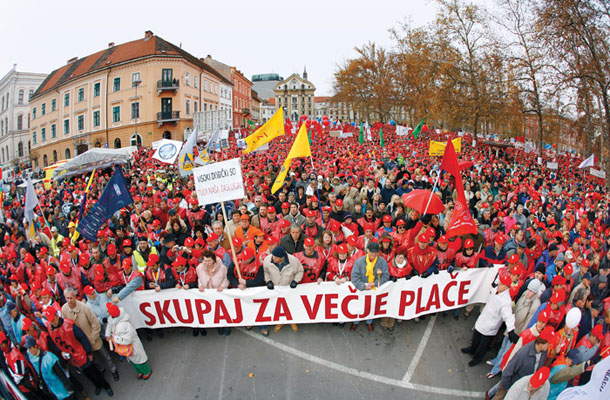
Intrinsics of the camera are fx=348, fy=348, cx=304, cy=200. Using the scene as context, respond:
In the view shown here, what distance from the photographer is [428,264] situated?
222 inches

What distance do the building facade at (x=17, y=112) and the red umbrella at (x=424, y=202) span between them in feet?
212

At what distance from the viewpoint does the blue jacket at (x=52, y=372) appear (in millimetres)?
4090

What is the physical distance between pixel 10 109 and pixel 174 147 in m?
59.7

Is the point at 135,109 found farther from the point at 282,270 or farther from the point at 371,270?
the point at 371,270

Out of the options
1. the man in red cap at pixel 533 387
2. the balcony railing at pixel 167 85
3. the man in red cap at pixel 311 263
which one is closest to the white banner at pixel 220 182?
the man in red cap at pixel 311 263

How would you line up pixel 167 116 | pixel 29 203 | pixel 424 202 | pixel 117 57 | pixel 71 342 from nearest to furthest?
1. pixel 71 342
2. pixel 424 202
3. pixel 29 203
4. pixel 167 116
5. pixel 117 57

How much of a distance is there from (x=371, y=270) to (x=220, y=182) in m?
2.91

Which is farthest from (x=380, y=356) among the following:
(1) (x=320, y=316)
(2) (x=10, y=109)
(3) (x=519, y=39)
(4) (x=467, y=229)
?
(2) (x=10, y=109)

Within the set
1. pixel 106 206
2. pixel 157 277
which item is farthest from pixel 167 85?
pixel 157 277

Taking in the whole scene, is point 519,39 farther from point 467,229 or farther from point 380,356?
point 380,356

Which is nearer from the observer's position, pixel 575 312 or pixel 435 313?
pixel 575 312

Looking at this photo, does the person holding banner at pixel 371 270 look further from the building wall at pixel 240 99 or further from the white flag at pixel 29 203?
the building wall at pixel 240 99

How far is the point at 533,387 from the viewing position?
3.39 meters

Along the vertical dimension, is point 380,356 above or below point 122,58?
below
